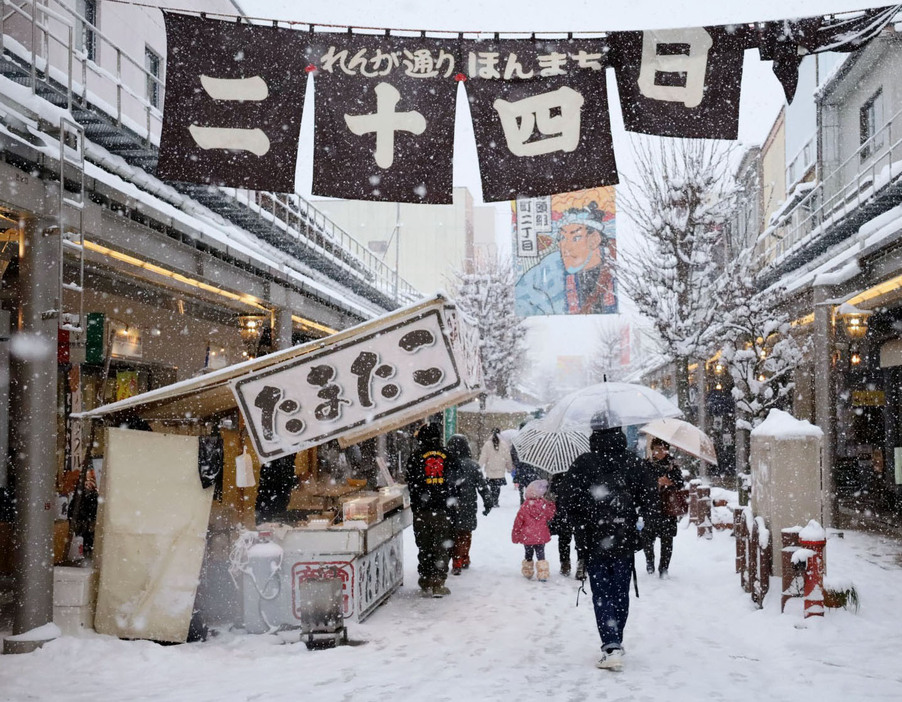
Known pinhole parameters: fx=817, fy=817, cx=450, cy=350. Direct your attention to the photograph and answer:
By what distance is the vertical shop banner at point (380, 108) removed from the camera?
7.51m

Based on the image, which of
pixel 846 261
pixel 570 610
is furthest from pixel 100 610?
pixel 846 261

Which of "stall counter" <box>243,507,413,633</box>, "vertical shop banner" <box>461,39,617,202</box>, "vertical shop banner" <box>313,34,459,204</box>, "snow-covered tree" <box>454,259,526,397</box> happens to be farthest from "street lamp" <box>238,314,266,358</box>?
"snow-covered tree" <box>454,259,526,397</box>

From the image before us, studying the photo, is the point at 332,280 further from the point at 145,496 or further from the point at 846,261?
the point at 145,496

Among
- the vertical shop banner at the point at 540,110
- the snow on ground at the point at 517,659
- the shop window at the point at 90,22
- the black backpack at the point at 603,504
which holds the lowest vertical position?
the snow on ground at the point at 517,659

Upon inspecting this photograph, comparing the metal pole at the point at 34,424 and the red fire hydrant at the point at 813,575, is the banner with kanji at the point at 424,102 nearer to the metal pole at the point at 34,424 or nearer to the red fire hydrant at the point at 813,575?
the metal pole at the point at 34,424

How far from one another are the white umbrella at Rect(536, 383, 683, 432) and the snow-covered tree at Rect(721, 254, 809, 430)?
8.10m

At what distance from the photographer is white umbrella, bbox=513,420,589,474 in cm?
1085

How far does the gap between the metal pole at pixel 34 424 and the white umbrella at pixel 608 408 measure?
512 cm

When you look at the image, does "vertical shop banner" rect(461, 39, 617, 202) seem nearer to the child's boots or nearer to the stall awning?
the stall awning

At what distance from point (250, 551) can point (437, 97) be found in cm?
452

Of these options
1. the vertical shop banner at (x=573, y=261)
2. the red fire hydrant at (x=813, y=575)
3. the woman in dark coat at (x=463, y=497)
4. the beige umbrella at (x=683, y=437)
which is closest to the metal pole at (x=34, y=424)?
the woman in dark coat at (x=463, y=497)

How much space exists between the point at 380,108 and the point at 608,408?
3.82 m

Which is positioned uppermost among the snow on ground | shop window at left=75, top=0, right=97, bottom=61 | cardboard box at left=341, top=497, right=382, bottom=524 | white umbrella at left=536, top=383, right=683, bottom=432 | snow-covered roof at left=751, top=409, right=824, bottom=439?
shop window at left=75, top=0, right=97, bottom=61

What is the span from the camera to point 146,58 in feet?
66.7
